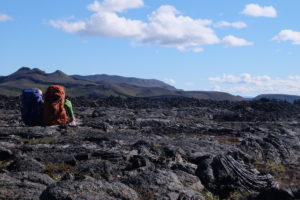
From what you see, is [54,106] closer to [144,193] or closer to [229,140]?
[229,140]

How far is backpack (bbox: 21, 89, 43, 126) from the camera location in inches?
1017

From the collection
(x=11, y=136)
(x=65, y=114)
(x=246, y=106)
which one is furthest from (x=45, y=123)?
(x=246, y=106)

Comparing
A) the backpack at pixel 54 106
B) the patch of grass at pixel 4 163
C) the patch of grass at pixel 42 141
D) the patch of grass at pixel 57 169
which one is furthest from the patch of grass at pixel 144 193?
the backpack at pixel 54 106

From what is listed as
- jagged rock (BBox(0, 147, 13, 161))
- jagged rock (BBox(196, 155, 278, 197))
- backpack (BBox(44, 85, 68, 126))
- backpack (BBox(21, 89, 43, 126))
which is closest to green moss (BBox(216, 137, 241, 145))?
jagged rock (BBox(196, 155, 278, 197))

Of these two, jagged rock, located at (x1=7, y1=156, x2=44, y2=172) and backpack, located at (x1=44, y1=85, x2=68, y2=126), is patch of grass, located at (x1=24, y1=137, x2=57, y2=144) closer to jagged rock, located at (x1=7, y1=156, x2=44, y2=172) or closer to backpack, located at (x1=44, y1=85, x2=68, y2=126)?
backpack, located at (x1=44, y1=85, x2=68, y2=126)

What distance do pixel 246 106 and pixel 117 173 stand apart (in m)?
49.7

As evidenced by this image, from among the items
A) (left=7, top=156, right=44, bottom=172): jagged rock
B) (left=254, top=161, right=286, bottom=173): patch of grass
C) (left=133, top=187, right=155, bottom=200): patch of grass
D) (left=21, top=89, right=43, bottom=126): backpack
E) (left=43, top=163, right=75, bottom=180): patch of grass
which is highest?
(left=21, top=89, right=43, bottom=126): backpack

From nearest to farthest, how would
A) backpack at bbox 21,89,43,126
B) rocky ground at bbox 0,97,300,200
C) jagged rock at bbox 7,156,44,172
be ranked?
rocky ground at bbox 0,97,300,200 → jagged rock at bbox 7,156,44,172 → backpack at bbox 21,89,43,126

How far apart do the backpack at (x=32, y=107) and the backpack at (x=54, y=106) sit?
67 centimetres

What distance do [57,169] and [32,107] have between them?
442 inches

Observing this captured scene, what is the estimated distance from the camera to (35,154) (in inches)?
709

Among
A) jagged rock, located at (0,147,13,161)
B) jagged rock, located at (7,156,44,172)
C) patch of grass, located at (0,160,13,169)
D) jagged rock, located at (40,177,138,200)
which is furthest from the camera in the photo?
jagged rock, located at (0,147,13,161)

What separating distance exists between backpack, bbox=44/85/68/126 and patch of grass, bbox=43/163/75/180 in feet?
30.1

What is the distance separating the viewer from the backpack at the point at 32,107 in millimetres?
25828
